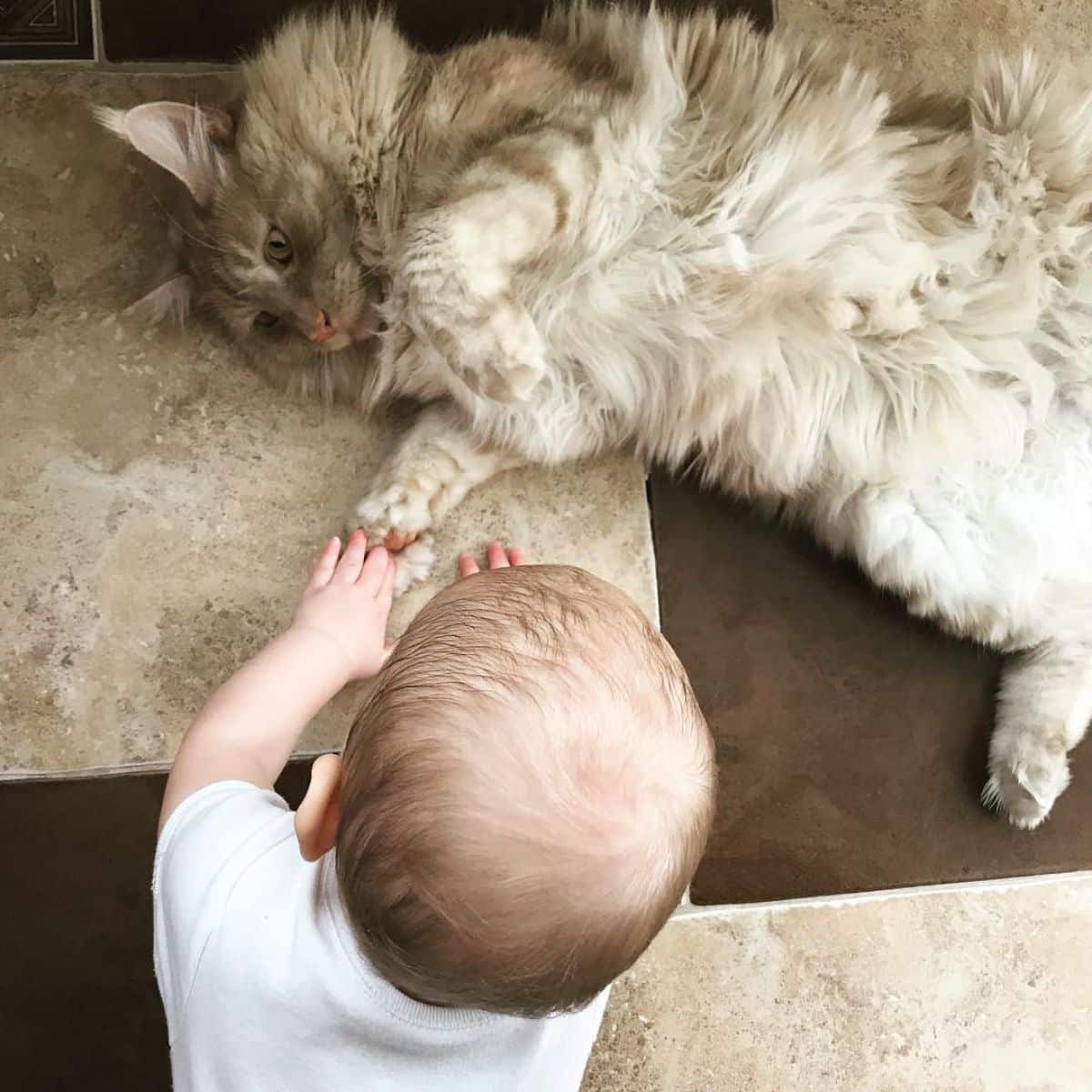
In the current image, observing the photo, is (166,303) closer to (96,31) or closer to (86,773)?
(96,31)

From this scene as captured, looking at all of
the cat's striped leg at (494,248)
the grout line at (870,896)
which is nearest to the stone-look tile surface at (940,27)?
the cat's striped leg at (494,248)

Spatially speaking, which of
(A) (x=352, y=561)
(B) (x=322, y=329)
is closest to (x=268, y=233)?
(B) (x=322, y=329)

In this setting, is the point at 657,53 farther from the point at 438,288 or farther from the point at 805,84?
the point at 438,288

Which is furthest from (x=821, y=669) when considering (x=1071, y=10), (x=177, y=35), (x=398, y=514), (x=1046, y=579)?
(x=177, y=35)

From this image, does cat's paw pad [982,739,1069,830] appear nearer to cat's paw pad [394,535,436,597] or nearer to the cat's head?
cat's paw pad [394,535,436,597]

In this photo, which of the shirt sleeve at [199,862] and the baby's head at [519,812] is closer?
the baby's head at [519,812]

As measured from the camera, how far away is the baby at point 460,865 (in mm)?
774

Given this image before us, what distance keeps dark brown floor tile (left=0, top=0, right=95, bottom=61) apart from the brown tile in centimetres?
111

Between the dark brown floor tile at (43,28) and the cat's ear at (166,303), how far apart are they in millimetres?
397

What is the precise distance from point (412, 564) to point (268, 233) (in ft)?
1.66

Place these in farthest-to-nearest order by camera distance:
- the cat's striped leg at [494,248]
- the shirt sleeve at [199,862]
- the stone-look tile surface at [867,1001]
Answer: the stone-look tile surface at [867,1001] → the cat's striped leg at [494,248] → the shirt sleeve at [199,862]

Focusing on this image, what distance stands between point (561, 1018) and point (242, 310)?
103cm

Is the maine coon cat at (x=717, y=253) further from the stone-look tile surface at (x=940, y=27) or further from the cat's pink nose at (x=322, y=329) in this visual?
the stone-look tile surface at (x=940, y=27)

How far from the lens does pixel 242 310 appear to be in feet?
4.74
